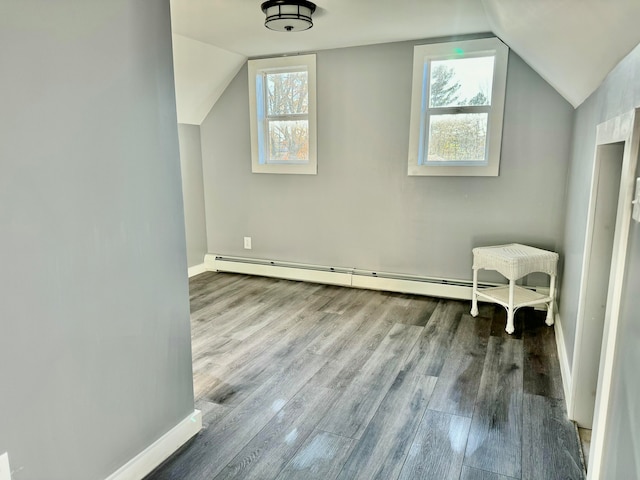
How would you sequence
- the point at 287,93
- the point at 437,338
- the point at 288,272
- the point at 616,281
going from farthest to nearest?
the point at 288,272, the point at 287,93, the point at 437,338, the point at 616,281

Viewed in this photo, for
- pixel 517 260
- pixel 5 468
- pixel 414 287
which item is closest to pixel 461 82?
pixel 517 260

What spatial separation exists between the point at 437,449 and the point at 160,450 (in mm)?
1165

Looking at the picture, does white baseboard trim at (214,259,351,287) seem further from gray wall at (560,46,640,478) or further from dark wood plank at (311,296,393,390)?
gray wall at (560,46,640,478)

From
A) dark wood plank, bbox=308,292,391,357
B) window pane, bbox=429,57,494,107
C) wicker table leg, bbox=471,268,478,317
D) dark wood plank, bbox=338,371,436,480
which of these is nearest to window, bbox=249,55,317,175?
window pane, bbox=429,57,494,107

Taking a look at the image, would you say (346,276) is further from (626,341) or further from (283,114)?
(626,341)

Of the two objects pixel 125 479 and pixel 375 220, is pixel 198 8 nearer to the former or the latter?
pixel 375 220

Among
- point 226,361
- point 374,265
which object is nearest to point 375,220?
point 374,265

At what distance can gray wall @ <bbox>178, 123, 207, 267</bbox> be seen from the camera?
170 inches

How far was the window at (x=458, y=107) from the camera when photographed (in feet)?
11.0

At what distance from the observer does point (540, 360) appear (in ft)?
8.64

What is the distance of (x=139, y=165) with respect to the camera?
1551 mm

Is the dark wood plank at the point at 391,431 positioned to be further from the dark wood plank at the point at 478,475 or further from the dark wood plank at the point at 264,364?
the dark wood plank at the point at 264,364

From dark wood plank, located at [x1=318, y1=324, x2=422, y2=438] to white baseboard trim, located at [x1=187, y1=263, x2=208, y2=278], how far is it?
238 cm

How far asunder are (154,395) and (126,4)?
57.1 inches
